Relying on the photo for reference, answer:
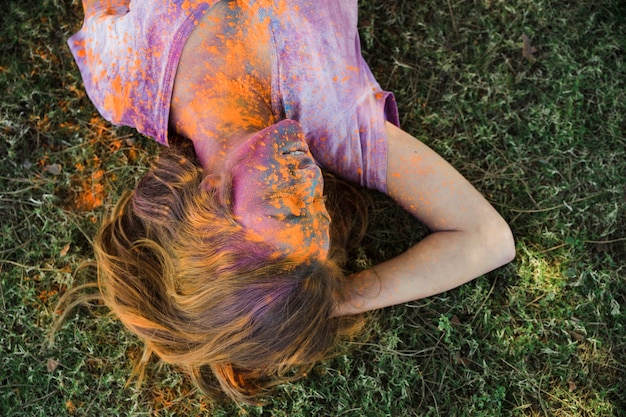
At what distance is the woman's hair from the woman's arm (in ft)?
0.64

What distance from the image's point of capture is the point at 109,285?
82.4 inches

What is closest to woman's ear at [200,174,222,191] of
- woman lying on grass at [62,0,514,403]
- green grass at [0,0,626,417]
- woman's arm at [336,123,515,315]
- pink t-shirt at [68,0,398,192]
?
woman lying on grass at [62,0,514,403]

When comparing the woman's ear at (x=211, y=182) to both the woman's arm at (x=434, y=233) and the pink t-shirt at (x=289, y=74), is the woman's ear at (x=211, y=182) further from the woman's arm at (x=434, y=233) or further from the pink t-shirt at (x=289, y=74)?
the woman's arm at (x=434, y=233)

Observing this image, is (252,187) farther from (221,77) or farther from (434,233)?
(434,233)

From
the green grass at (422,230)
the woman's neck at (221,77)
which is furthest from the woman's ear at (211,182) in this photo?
the green grass at (422,230)

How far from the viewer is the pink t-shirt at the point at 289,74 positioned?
1.93 m

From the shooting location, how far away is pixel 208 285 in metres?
1.75

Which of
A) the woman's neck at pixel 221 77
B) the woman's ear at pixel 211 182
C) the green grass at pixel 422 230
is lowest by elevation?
the green grass at pixel 422 230

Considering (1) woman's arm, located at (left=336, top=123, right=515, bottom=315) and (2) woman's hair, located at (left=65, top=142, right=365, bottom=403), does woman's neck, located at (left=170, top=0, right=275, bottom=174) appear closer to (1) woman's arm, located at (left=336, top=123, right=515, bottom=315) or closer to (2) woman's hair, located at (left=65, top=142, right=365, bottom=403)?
(2) woman's hair, located at (left=65, top=142, right=365, bottom=403)

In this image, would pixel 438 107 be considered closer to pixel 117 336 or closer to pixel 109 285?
pixel 109 285

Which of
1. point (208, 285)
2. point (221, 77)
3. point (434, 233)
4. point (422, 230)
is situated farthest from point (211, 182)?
point (422, 230)

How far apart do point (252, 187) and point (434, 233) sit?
0.95m

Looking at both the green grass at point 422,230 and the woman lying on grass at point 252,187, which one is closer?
the woman lying on grass at point 252,187

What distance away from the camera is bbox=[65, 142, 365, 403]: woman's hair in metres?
1.70
